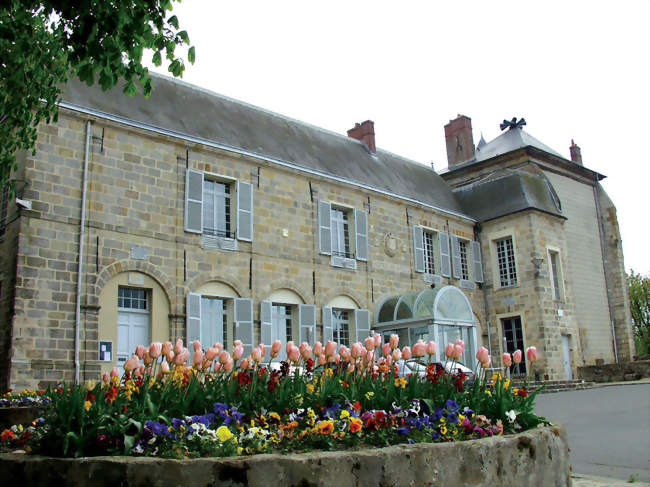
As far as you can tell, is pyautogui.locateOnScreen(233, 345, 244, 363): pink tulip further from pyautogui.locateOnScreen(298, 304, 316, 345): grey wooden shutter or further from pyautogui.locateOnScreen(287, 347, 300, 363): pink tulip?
pyautogui.locateOnScreen(298, 304, 316, 345): grey wooden shutter

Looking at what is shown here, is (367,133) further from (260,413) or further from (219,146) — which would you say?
(260,413)

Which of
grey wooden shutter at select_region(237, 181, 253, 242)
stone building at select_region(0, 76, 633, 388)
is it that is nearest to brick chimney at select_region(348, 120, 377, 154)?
stone building at select_region(0, 76, 633, 388)

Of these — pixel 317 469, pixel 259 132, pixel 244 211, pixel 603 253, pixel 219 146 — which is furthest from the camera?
pixel 603 253

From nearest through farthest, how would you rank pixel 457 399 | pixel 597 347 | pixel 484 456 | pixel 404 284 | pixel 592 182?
pixel 484 456
pixel 457 399
pixel 404 284
pixel 597 347
pixel 592 182

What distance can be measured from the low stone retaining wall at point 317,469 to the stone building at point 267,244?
8615mm

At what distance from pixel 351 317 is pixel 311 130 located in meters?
6.47

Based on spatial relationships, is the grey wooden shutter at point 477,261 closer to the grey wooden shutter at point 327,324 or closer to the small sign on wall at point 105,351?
the grey wooden shutter at point 327,324

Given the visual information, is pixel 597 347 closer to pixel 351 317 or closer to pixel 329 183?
pixel 351 317

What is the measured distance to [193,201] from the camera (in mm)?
14086

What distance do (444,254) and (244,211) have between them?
319 inches

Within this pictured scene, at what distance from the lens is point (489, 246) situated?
72.8 feet

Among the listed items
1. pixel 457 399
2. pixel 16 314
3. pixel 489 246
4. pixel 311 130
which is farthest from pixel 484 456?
pixel 489 246

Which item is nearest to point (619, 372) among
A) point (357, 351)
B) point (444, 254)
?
point (444, 254)

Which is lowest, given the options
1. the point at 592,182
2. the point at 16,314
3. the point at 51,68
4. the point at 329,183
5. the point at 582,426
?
the point at 582,426
